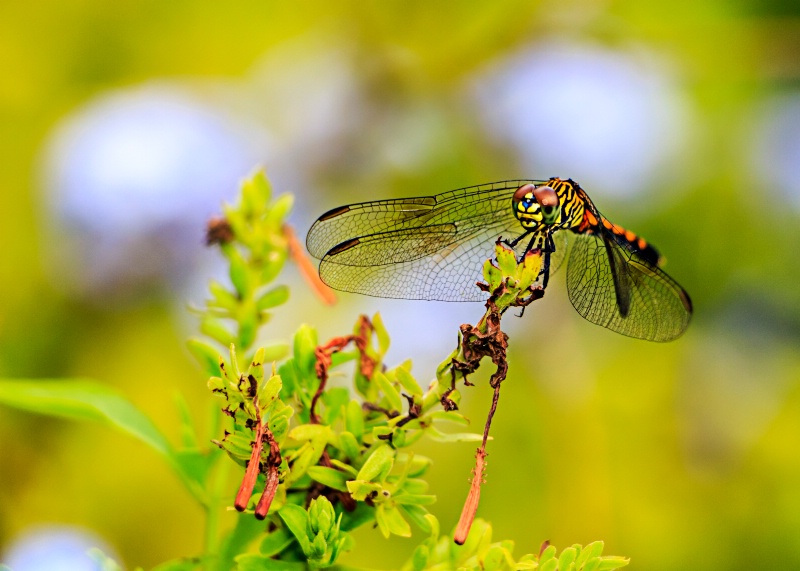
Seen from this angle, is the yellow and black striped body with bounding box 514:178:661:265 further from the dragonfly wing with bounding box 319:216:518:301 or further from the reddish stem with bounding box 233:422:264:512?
the reddish stem with bounding box 233:422:264:512

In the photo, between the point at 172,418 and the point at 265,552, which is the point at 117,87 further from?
the point at 265,552

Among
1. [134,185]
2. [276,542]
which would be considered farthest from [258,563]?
[134,185]

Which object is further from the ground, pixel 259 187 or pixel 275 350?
pixel 259 187

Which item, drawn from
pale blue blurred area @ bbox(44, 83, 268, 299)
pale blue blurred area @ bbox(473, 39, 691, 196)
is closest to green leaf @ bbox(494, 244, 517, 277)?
pale blue blurred area @ bbox(44, 83, 268, 299)

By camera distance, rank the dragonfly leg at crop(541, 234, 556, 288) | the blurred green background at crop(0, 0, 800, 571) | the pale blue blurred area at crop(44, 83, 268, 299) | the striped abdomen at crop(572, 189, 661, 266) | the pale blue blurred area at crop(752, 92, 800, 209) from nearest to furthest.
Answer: the dragonfly leg at crop(541, 234, 556, 288) < the striped abdomen at crop(572, 189, 661, 266) < the blurred green background at crop(0, 0, 800, 571) < the pale blue blurred area at crop(44, 83, 268, 299) < the pale blue blurred area at crop(752, 92, 800, 209)

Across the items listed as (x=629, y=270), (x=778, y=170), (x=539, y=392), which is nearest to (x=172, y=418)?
(x=539, y=392)

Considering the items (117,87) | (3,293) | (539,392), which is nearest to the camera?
(3,293)

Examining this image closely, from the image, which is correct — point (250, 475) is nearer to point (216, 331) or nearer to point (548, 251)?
point (216, 331)
